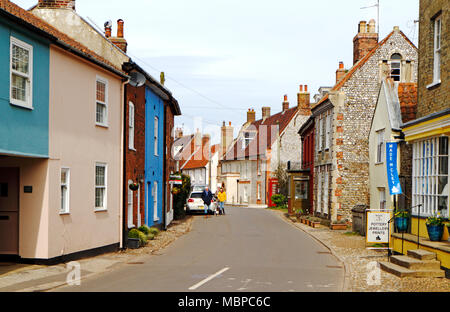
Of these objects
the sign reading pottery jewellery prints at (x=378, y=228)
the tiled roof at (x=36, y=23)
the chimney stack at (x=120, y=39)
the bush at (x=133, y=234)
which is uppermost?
the chimney stack at (x=120, y=39)

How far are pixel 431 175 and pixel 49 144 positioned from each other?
10557 millimetres

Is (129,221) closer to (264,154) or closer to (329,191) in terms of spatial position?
(329,191)

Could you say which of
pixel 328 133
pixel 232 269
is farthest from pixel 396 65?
pixel 232 269

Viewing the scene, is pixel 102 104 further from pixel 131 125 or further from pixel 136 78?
pixel 131 125

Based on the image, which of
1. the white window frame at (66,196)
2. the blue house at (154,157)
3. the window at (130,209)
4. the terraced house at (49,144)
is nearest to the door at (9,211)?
the terraced house at (49,144)

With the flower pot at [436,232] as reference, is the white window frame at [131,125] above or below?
above

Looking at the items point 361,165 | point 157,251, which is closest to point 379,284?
point 157,251

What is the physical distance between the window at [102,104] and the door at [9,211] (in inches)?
148

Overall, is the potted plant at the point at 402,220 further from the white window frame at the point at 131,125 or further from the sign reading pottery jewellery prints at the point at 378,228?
the white window frame at the point at 131,125

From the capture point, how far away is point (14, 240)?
14.7 metres

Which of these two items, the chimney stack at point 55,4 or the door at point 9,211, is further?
the chimney stack at point 55,4

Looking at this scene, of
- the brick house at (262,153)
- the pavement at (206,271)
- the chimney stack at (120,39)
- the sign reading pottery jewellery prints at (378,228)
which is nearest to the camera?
the pavement at (206,271)

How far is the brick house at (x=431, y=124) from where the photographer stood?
1506 cm

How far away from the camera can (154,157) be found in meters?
26.2
